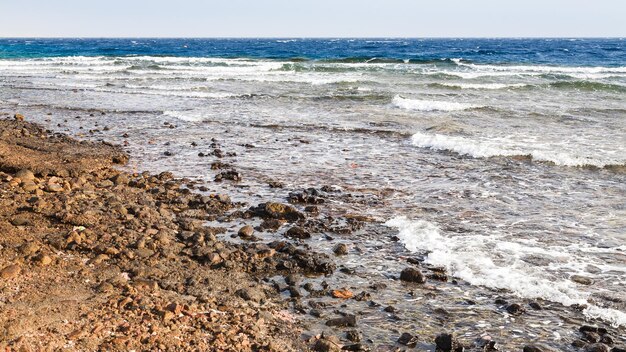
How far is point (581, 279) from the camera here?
649cm

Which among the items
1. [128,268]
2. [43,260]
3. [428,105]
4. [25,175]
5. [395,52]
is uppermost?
[395,52]

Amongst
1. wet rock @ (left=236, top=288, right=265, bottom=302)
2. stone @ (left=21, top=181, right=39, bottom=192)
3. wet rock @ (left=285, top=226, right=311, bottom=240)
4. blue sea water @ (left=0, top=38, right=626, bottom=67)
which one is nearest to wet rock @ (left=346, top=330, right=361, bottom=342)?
wet rock @ (left=236, top=288, right=265, bottom=302)

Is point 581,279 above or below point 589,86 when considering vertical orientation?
below

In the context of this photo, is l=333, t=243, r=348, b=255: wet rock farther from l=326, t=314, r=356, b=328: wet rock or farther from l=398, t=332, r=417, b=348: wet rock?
l=398, t=332, r=417, b=348: wet rock

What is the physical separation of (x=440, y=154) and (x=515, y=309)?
8.29 m

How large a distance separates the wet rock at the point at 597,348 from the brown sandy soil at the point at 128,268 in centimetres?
251

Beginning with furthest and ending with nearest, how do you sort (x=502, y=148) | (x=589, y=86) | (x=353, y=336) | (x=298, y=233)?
(x=589, y=86), (x=502, y=148), (x=298, y=233), (x=353, y=336)

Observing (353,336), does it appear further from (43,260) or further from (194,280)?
(43,260)

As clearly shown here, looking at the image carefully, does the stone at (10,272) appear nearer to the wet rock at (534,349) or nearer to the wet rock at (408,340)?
the wet rock at (408,340)

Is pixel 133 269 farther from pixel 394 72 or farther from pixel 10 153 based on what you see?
pixel 394 72

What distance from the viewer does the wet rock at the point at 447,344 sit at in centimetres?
498

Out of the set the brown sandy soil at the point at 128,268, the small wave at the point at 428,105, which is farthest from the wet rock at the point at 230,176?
the small wave at the point at 428,105

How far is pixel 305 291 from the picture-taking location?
6172mm

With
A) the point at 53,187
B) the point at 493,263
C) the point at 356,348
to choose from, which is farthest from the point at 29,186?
the point at 493,263
